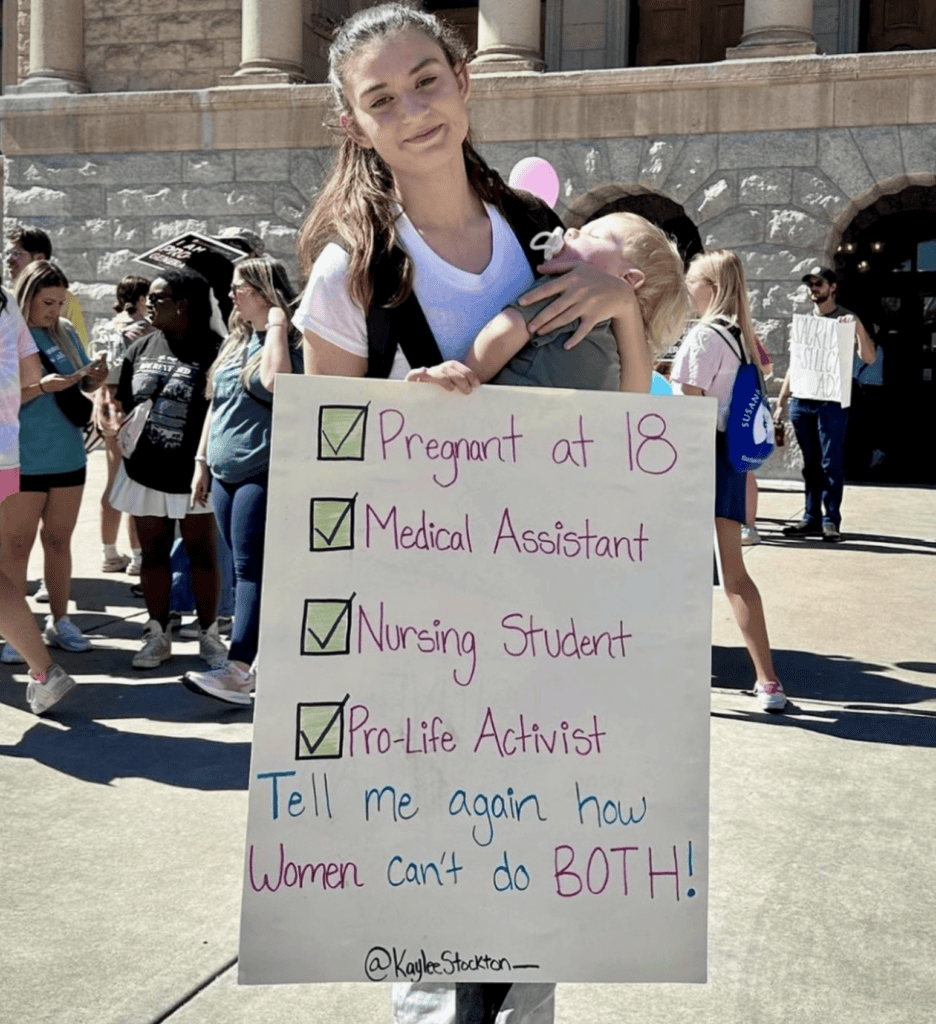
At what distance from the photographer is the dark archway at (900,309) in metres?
15.2

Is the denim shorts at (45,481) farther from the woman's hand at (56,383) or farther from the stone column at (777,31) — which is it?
the stone column at (777,31)

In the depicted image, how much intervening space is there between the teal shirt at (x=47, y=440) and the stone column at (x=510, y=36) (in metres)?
10.5

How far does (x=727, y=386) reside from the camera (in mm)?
5617

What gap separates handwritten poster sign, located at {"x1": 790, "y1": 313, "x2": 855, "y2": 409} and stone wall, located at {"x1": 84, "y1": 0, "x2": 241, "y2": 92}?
9.70 m

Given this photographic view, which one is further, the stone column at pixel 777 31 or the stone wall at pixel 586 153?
the stone column at pixel 777 31

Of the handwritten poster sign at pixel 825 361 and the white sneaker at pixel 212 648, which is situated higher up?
the handwritten poster sign at pixel 825 361

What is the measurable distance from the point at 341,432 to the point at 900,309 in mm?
14202

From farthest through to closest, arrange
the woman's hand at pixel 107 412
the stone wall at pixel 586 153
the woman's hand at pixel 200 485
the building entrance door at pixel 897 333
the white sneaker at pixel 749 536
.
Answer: the building entrance door at pixel 897 333
the stone wall at pixel 586 153
the white sneaker at pixel 749 536
the woman's hand at pixel 107 412
the woman's hand at pixel 200 485

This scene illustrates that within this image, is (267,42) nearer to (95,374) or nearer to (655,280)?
(95,374)

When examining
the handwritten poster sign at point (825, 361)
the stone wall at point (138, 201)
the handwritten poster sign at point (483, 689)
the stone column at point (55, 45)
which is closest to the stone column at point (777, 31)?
the stone wall at point (138, 201)

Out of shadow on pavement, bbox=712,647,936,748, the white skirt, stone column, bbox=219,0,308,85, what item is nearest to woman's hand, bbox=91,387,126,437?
the white skirt

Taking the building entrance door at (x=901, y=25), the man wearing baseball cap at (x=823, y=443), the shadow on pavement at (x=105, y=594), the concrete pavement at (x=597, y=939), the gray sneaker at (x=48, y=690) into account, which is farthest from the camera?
the building entrance door at (x=901, y=25)

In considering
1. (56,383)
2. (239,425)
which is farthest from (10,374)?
(56,383)

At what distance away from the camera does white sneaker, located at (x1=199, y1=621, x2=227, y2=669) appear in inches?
248
